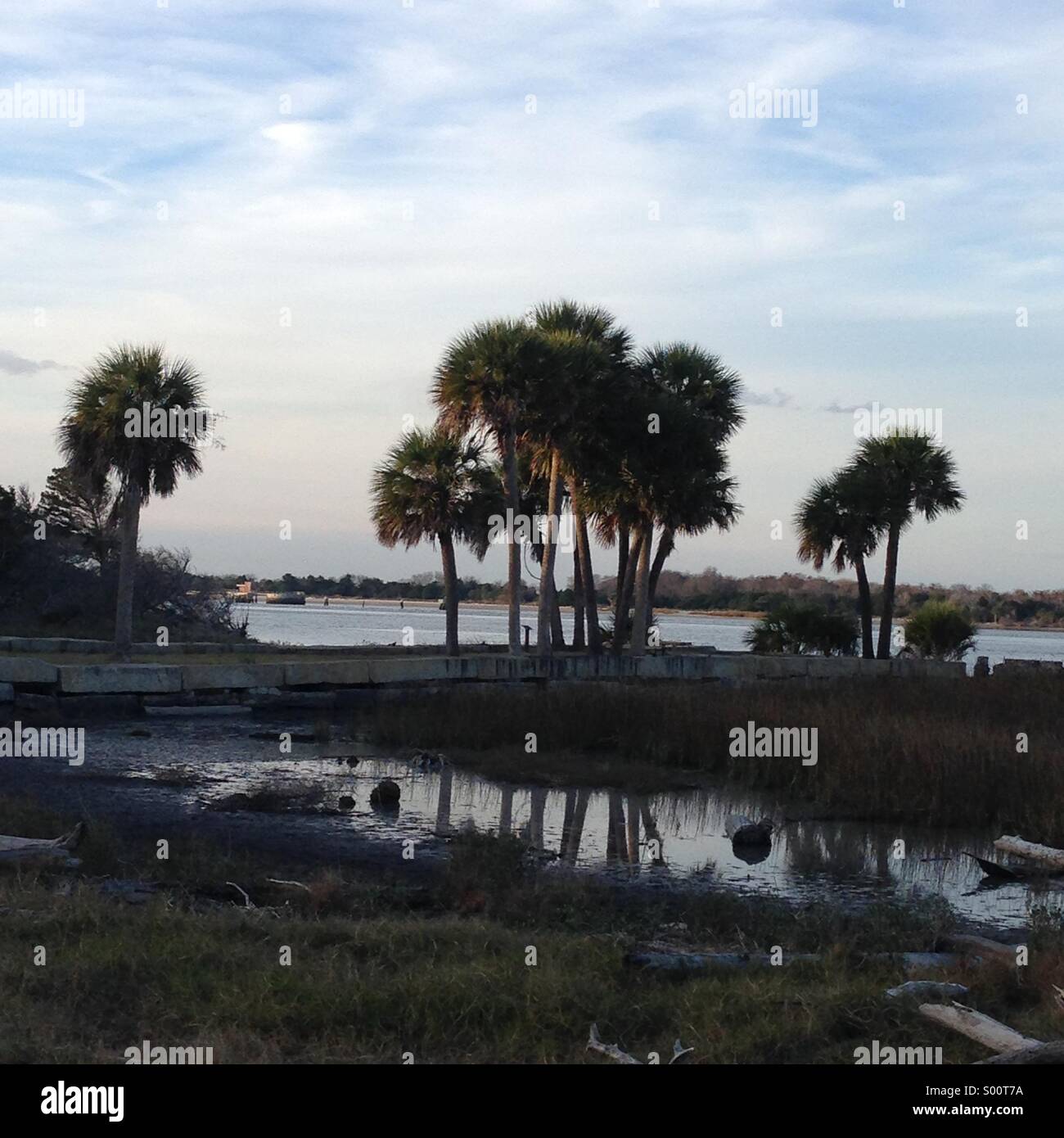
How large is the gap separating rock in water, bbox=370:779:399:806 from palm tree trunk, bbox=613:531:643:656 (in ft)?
66.8

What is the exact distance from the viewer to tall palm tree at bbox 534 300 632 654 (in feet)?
103

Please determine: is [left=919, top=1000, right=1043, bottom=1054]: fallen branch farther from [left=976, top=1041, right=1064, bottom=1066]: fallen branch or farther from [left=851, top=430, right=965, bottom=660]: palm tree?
[left=851, top=430, right=965, bottom=660]: palm tree

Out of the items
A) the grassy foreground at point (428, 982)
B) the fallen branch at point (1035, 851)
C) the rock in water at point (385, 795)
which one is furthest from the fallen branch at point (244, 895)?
the fallen branch at point (1035, 851)

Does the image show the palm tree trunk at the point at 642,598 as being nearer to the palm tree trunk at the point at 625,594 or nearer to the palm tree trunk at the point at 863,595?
the palm tree trunk at the point at 625,594

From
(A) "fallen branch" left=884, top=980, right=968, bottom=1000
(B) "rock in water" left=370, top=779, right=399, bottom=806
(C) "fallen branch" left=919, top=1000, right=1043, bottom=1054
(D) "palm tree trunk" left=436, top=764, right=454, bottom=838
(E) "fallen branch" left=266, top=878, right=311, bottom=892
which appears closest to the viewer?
(C) "fallen branch" left=919, top=1000, right=1043, bottom=1054

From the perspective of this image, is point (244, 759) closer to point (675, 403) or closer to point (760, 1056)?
point (760, 1056)

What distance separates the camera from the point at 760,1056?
255 inches

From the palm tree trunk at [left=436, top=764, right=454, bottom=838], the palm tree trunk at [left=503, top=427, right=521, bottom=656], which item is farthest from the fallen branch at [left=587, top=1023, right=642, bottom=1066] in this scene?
the palm tree trunk at [left=503, top=427, right=521, bottom=656]

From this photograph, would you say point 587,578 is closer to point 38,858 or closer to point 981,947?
point 38,858

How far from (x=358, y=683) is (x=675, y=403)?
11329mm

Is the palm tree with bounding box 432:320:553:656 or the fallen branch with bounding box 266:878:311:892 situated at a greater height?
the palm tree with bounding box 432:320:553:656

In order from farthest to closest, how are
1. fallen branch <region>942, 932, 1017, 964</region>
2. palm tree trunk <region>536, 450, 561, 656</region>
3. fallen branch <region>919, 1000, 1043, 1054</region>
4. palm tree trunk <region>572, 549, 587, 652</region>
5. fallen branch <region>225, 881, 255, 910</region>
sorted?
palm tree trunk <region>572, 549, 587, 652</region> → palm tree trunk <region>536, 450, 561, 656</region> → fallen branch <region>225, 881, 255, 910</region> → fallen branch <region>942, 932, 1017, 964</region> → fallen branch <region>919, 1000, 1043, 1054</region>

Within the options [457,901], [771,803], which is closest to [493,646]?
[771,803]

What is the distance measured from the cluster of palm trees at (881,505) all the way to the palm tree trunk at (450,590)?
44.1 feet
